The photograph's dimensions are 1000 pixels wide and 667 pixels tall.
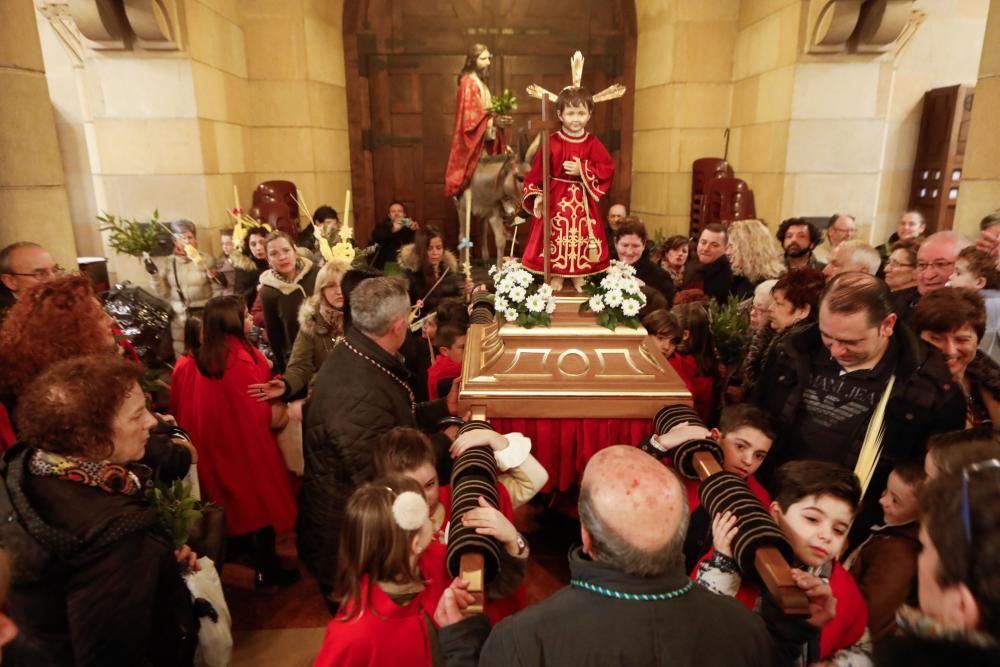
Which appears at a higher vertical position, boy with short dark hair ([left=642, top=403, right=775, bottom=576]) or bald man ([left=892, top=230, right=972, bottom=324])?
bald man ([left=892, top=230, right=972, bottom=324])

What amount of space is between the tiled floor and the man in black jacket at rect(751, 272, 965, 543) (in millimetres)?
1519

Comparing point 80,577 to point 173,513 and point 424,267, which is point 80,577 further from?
point 424,267

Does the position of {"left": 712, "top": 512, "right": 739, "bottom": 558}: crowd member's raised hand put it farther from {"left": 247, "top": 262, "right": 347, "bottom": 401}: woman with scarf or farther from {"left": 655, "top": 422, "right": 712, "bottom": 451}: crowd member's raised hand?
{"left": 247, "top": 262, "right": 347, "bottom": 401}: woman with scarf

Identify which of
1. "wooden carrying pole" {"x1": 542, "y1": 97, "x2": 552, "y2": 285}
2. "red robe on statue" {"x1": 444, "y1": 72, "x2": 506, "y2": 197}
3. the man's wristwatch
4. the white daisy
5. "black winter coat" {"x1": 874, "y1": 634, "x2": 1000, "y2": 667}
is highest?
"red robe on statue" {"x1": 444, "y1": 72, "x2": 506, "y2": 197}

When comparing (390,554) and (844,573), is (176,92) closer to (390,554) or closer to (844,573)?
(390,554)

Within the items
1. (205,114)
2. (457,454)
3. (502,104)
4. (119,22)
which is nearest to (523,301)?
(457,454)

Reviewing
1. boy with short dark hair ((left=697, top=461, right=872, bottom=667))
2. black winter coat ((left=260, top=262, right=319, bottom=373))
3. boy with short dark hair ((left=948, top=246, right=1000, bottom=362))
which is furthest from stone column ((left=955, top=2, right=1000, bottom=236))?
black winter coat ((left=260, top=262, right=319, bottom=373))

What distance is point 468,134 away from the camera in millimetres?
6895

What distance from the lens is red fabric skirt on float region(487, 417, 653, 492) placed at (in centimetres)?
268

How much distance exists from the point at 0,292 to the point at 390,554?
2352mm

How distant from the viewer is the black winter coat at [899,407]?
80.7 inches

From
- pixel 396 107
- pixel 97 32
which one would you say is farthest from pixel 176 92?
pixel 396 107

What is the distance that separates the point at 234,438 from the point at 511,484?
1423 mm

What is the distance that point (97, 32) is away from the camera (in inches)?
214
